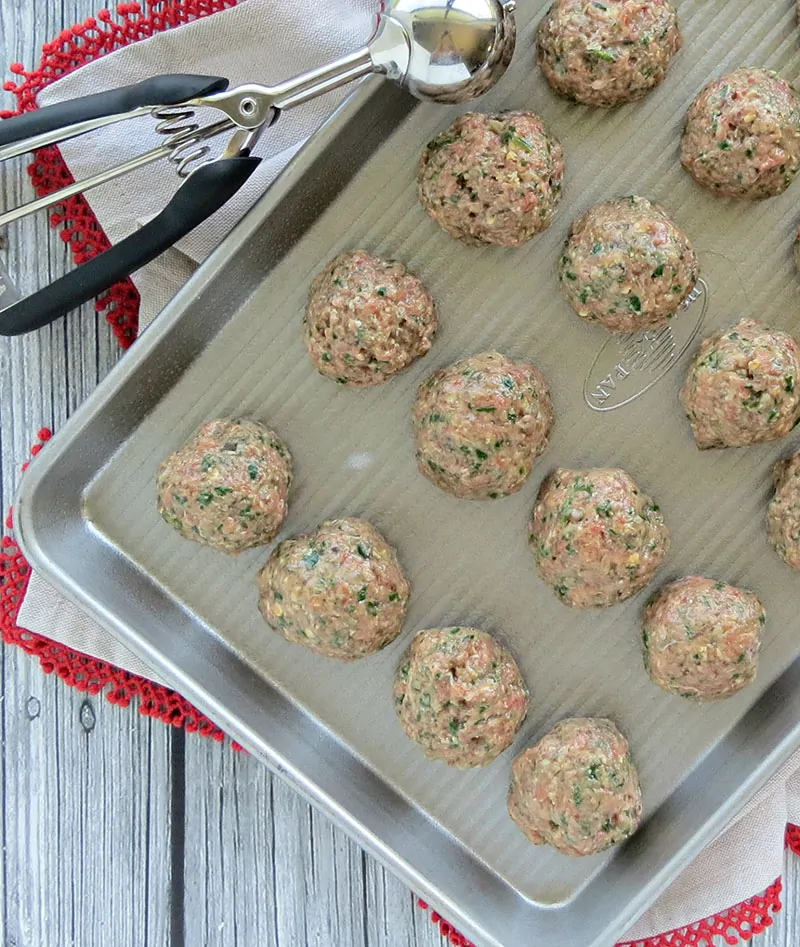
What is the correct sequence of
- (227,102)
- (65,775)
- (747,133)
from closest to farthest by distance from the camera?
(227,102), (747,133), (65,775)

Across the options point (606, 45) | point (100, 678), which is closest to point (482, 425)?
point (606, 45)

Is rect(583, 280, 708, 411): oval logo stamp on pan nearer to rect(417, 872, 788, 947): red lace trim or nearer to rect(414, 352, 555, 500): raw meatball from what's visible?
rect(414, 352, 555, 500): raw meatball

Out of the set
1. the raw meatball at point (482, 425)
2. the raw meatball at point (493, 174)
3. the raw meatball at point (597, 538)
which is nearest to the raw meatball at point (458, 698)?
the raw meatball at point (597, 538)

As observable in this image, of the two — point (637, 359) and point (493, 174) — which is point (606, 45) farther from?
point (637, 359)

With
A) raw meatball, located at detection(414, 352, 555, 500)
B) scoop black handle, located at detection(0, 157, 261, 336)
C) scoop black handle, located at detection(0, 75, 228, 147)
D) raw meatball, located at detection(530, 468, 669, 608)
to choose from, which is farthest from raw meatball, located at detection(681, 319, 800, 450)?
scoop black handle, located at detection(0, 75, 228, 147)

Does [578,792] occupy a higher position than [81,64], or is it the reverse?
[81,64]

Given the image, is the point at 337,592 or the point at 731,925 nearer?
the point at 337,592
